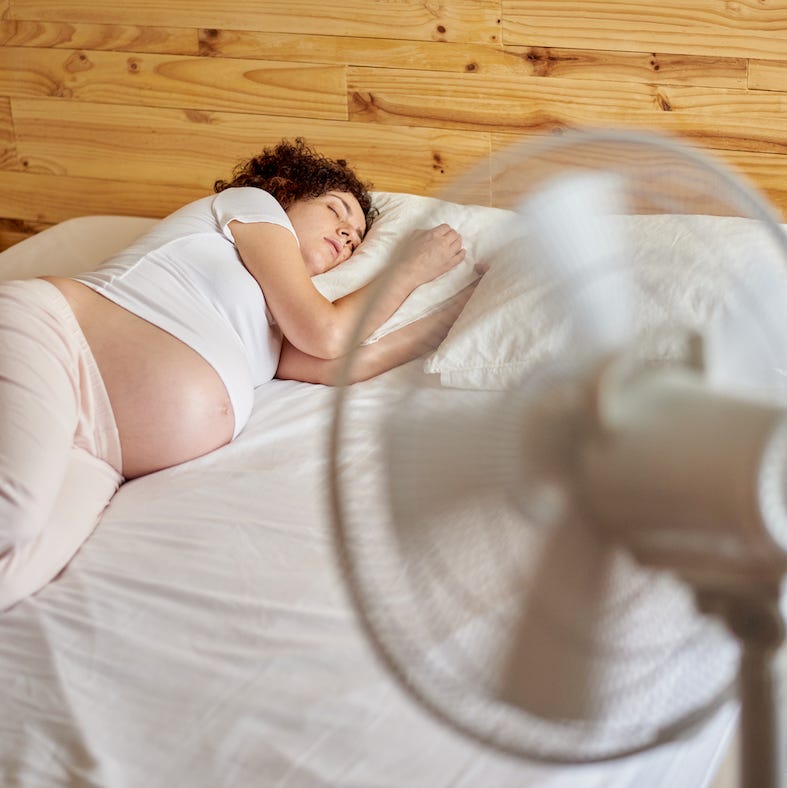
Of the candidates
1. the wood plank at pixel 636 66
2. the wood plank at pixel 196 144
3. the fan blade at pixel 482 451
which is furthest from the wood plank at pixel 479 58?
the fan blade at pixel 482 451

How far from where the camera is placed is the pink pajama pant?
1.24m

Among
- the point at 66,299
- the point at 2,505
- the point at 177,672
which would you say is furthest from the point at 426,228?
the point at 66,299

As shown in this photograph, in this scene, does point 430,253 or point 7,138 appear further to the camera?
point 7,138

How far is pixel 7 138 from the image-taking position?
8.46 ft

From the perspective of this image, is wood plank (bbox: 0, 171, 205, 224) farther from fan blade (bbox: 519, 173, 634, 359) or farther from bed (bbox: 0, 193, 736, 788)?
fan blade (bbox: 519, 173, 634, 359)

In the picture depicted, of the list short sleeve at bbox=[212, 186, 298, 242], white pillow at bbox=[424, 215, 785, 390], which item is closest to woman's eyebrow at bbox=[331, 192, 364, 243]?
short sleeve at bbox=[212, 186, 298, 242]

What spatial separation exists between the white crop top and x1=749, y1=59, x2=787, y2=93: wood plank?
2.80ft

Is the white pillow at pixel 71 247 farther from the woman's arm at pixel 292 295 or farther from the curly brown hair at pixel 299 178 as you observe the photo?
the woman's arm at pixel 292 295

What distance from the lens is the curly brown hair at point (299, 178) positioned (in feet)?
6.11

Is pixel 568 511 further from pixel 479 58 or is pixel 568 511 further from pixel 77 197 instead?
pixel 77 197

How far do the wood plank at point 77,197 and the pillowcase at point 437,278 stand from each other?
74cm

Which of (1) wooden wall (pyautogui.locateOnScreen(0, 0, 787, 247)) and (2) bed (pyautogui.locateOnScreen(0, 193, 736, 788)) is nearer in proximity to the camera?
(2) bed (pyautogui.locateOnScreen(0, 193, 736, 788))

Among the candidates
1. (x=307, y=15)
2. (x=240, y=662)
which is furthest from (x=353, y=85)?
(x=240, y=662)

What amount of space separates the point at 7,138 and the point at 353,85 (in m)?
0.91
